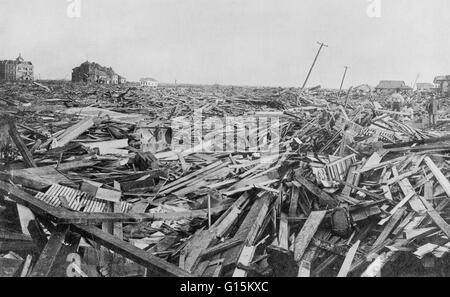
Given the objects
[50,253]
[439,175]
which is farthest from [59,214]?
[439,175]

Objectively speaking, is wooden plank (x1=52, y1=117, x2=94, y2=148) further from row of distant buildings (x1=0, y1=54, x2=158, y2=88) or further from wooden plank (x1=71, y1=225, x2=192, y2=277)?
row of distant buildings (x1=0, y1=54, x2=158, y2=88)

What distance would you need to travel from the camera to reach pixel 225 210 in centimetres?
485

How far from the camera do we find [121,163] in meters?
6.38

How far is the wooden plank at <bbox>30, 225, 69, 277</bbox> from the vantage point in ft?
10.9

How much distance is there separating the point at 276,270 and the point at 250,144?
450 cm

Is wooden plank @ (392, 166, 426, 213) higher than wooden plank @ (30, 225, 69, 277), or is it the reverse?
wooden plank @ (392, 166, 426, 213)

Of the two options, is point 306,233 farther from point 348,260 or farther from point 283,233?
point 348,260

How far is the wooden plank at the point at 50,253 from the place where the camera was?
10.9ft

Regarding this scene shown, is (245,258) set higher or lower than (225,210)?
lower

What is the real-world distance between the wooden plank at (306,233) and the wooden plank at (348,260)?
454 mm

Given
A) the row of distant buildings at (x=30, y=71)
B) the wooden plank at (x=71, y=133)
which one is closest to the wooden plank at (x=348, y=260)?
the wooden plank at (x=71, y=133)

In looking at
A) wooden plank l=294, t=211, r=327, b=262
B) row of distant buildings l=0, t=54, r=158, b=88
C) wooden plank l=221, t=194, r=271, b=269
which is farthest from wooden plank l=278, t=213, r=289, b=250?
row of distant buildings l=0, t=54, r=158, b=88

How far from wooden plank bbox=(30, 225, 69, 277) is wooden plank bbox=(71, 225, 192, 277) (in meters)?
0.14

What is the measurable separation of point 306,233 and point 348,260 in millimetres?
567
